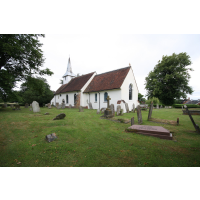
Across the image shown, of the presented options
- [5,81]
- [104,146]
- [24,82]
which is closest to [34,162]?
[104,146]

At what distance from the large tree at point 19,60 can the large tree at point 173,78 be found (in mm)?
27180

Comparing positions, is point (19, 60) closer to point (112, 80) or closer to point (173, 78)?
point (112, 80)

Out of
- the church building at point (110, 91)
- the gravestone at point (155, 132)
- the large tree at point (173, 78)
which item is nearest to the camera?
the gravestone at point (155, 132)

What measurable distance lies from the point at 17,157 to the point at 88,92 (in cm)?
1853

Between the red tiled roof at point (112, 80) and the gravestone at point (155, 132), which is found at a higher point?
the red tiled roof at point (112, 80)

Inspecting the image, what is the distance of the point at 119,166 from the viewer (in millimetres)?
2924

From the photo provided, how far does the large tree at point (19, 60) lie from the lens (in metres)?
10.8

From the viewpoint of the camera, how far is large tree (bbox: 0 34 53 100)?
10.8 metres

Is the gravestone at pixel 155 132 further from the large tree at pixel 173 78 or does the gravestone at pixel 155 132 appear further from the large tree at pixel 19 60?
the large tree at pixel 173 78

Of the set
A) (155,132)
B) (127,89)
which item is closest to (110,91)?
(127,89)

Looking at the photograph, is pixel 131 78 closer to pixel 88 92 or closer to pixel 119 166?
pixel 88 92

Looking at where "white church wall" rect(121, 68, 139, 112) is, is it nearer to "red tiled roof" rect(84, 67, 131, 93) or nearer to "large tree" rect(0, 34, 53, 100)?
"red tiled roof" rect(84, 67, 131, 93)

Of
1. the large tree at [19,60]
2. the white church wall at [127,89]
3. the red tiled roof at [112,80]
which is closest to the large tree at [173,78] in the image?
the white church wall at [127,89]

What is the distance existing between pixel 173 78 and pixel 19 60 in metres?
33.0
